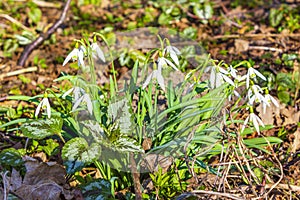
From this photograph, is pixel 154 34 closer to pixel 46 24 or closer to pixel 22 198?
pixel 46 24

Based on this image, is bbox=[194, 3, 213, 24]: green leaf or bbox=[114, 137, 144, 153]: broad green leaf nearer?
bbox=[114, 137, 144, 153]: broad green leaf

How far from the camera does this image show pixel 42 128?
6.54ft

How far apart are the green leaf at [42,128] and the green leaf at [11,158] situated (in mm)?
192

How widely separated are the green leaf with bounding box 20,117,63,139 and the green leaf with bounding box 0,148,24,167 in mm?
192

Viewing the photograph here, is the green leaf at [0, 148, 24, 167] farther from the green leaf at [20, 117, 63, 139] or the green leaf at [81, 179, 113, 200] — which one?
the green leaf at [81, 179, 113, 200]

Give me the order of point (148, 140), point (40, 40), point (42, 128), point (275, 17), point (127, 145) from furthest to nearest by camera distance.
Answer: point (275, 17) < point (40, 40) < point (148, 140) < point (42, 128) < point (127, 145)

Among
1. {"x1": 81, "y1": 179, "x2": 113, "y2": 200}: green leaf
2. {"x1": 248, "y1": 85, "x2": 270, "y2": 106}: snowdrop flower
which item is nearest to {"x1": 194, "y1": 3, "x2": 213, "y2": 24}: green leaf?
{"x1": 248, "y1": 85, "x2": 270, "y2": 106}: snowdrop flower

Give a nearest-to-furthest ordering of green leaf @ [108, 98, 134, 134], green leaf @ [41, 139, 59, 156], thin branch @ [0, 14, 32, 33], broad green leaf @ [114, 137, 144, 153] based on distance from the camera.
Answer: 1. broad green leaf @ [114, 137, 144, 153]
2. green leaf @ [108, 98, 134, 134]
3. green leaf @ [41, 139, 59, 156]
4. thin branch @ [0, 14, 32, 33]

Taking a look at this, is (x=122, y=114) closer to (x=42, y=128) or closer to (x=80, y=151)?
(x=80, y=151)

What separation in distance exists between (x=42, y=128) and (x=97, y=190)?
13.7 inches

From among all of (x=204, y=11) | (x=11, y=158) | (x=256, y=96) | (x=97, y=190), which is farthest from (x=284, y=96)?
(x=11, y=158)

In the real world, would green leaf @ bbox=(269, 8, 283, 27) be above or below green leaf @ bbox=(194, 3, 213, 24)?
below

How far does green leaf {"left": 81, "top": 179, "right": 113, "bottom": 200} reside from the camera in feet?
6.30

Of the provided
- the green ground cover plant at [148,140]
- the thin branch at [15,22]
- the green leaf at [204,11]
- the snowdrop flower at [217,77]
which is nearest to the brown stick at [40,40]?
the thin branch at [15,22]
